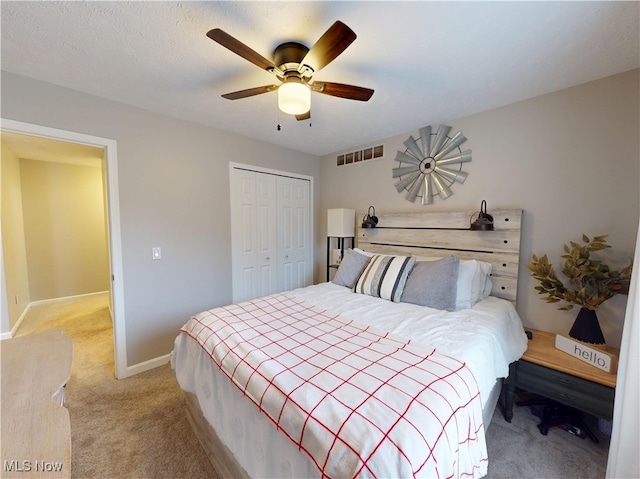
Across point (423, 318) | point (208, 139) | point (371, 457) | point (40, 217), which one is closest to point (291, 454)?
point (371, 457)

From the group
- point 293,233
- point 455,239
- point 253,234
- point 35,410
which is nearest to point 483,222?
point 455,239

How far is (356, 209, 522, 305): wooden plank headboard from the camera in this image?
219 centimetres

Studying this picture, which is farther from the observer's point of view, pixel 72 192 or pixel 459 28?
pixel 72 192

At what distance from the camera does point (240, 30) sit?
1403 mm

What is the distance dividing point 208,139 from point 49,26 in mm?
1421

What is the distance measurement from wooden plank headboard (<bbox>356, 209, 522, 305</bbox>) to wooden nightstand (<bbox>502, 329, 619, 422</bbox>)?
21.0 inches

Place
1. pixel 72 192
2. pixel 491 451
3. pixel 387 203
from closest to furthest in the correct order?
pixel 491 451, pixel 387 203, pixel 72 192

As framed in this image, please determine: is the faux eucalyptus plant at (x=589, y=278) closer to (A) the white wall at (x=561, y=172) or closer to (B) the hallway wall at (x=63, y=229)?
(A) the white wall at (x=561, y=172)

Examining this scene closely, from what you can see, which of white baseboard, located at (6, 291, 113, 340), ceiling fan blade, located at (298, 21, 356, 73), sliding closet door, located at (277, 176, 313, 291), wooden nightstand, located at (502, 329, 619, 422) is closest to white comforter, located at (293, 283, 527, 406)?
wooden nightstand, located at (502, 329, 619, 422)

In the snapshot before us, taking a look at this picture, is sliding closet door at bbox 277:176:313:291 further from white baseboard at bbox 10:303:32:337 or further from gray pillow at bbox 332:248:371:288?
white baseboard at bbox 10:303:32:337

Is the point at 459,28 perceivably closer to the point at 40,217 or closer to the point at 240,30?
the point at 240,30

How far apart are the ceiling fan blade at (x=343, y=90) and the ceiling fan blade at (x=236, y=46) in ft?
1.02

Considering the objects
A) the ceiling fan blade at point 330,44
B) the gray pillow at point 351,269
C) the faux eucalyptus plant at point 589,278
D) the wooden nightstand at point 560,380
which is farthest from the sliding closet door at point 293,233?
Result: the faux eucalyptus plant at point 589,278

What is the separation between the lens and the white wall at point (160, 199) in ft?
6.59
